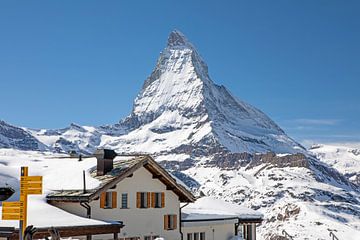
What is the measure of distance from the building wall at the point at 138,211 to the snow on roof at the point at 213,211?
1.84 meters

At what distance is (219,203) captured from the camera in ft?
143

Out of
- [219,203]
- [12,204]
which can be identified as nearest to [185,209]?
[219,203]

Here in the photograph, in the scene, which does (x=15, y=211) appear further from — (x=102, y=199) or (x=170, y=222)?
(x=170, y=222)

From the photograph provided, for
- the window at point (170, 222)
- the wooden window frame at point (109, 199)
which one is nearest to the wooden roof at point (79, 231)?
the wooden window frame at point (109, 199)

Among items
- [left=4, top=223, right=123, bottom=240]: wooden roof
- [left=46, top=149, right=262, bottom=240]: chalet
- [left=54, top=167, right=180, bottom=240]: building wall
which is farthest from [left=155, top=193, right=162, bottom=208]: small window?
[left=4, top=223, right=123, bottom=240]: wooden roof

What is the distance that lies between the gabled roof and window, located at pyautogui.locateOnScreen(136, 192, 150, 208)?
129 cm

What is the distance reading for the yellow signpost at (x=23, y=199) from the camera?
11.0m

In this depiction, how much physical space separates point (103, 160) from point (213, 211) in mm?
12186

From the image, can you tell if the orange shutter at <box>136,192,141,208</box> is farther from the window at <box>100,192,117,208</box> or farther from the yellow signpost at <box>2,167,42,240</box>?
the yellow signpost at <box>2,167,42,240</box>

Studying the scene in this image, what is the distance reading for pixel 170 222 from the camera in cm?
3375

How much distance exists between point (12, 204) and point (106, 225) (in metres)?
15.9

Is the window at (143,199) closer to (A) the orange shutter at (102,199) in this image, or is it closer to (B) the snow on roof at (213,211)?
(A) the orange shutter at (102,199)

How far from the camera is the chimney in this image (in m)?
29.7

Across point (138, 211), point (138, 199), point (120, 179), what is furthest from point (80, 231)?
point (138, 199)
